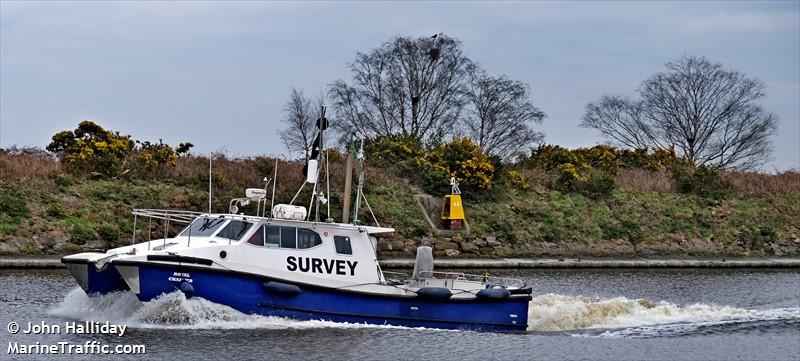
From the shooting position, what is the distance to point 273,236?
902 inches

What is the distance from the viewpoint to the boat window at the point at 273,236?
22891 millimetres

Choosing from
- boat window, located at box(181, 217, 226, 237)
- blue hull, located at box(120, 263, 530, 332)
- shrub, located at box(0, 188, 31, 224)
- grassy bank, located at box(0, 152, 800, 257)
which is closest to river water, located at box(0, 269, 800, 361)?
blue hull, located at box(120, 263, 530, 332)

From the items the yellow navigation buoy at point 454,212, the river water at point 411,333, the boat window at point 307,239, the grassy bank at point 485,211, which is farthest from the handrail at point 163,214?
the yellow navigation buoy at point 454,212

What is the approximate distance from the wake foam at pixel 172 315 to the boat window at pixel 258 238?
1584 mm

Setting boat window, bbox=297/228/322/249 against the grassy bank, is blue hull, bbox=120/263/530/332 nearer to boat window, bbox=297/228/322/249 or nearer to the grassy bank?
boat window, bbox=297/228/322/249

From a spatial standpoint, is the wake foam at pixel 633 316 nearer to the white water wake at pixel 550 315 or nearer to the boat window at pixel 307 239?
the white water wake at pixel 550 315

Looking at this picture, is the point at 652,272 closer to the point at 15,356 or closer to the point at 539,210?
the point at 539,210

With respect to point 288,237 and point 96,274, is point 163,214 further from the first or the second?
point 288,237

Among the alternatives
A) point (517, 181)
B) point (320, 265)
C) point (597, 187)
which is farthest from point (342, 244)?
point (597, 187)

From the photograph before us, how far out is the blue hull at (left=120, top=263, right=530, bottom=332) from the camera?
21.5 meters

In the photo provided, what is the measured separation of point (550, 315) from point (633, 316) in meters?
2.12

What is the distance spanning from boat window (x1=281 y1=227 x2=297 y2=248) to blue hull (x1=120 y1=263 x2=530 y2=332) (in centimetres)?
109

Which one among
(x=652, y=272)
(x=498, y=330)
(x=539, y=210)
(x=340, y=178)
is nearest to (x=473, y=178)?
(x=539, y=210)

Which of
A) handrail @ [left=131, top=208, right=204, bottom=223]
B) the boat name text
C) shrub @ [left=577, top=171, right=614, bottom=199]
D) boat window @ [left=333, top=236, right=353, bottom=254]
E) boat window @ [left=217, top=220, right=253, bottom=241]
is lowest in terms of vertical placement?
the boat name text
